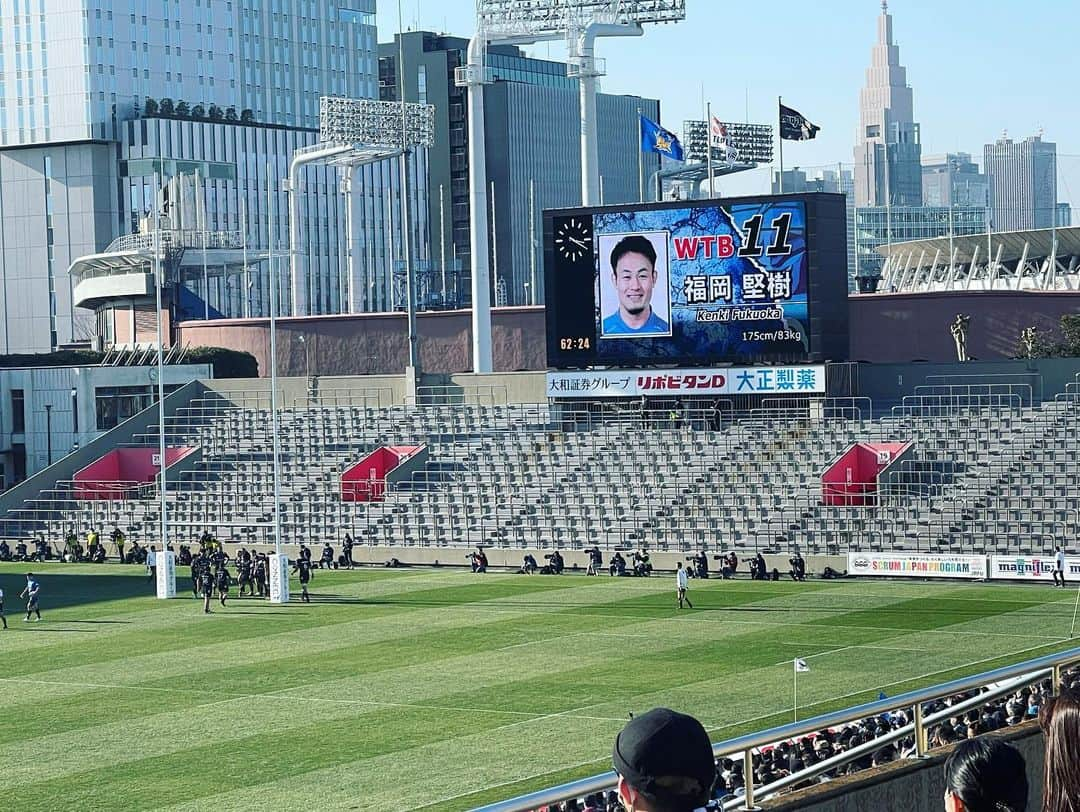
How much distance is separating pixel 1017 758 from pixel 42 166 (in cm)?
13185

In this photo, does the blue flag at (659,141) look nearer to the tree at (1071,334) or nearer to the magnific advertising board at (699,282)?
the magnific advertising board at (699,282)

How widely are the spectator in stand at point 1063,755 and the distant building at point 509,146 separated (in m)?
158

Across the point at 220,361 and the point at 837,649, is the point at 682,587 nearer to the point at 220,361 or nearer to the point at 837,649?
the point at 837,649

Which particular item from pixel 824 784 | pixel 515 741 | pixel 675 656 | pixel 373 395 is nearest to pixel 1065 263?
pixel 373 395

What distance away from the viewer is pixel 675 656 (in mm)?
35125

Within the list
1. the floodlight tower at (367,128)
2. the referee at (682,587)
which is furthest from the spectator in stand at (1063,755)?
the floodlight tower at (367,128)

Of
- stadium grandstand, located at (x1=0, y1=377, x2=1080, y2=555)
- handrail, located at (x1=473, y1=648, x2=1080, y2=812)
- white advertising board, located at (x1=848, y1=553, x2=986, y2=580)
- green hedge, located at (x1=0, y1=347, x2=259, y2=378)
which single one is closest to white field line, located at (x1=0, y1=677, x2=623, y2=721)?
handrail, located at (x1=473, y1=648, x2=1080, y2=812)

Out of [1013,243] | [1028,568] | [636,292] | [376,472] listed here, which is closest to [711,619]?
[1028,568]

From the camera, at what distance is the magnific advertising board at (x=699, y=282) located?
2184 inches

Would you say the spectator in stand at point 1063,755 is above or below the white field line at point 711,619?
above

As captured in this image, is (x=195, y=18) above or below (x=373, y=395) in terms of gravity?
above

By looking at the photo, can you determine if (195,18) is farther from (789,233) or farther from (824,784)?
(824,784)

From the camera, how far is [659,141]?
76562 millimetres

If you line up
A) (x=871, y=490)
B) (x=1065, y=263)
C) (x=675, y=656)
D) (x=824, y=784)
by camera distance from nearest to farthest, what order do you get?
1. (x=824, y=784)
2. (x=675, y=656)
3. (x=871, y=490)
4. (x=1065, y=263)
